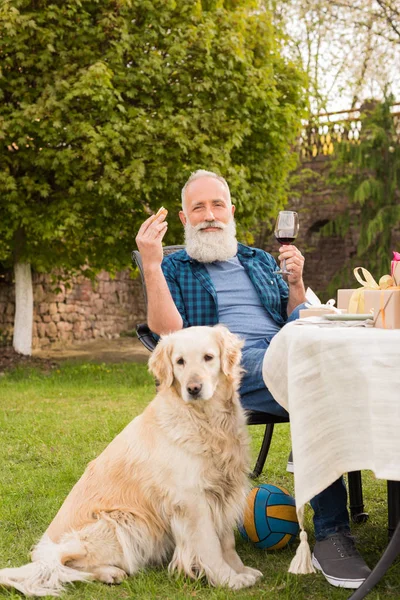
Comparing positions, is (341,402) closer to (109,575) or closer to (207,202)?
(109,575)

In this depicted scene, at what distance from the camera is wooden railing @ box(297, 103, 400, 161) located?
1511 centimetres

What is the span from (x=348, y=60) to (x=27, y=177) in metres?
9.79

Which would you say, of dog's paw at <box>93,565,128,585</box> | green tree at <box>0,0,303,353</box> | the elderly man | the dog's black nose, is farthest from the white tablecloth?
green tree at <box>0,0,303,353</box>

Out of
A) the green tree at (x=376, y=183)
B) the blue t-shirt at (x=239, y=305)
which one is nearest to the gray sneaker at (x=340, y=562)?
the blue t-shirt at (x=239, y=305)

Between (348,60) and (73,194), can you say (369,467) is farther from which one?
(348,60)

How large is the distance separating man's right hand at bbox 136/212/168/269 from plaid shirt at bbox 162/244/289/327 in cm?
41

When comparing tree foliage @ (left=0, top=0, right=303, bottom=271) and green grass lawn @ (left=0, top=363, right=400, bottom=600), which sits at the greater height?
tree foliage @ (left=0, top=0, right=303, bottom=271)

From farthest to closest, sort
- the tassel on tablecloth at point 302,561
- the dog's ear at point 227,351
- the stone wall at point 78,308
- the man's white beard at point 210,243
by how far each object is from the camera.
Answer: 1. the stone wall at point 78,308
2. the man's white beard at point 210,243
3. the dog's ear at point 227,351
4. the tassel on tablecloth at point 302,561

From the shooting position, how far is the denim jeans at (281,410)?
9.15ft

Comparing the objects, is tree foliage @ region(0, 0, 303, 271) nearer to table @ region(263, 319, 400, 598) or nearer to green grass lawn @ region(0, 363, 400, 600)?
green grass lawn @ region(0, 363, 400, 600)

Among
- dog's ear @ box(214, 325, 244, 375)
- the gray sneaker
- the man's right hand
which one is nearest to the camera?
the gray sneaker

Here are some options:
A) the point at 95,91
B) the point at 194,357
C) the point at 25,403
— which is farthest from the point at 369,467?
the point at 95,91

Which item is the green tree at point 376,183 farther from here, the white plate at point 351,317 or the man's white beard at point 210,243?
the white plate at point 351,317

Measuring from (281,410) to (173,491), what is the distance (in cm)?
81
